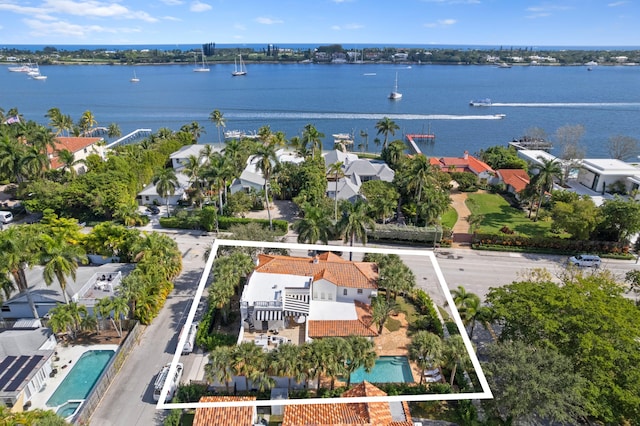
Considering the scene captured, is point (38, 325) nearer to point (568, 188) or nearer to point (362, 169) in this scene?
point (362, 169)

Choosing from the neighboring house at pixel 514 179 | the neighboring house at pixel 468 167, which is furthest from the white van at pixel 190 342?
the neighboring house at pixel 514 179

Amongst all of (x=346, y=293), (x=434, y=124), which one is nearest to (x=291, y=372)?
(x=346, y=293)

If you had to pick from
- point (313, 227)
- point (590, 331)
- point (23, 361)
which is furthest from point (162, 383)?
point (590, 331)

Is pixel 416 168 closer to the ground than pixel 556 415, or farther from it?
farther from it

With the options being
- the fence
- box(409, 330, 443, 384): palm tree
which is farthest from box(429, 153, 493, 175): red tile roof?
the fence

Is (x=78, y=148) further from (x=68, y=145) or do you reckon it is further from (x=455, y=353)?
(x=455, y=353)

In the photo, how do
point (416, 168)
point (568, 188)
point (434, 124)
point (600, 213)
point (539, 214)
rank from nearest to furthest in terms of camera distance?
point (600, 213) < point (416, 168) < point (539, 214) < point (568, 188) < point (434, 124)
